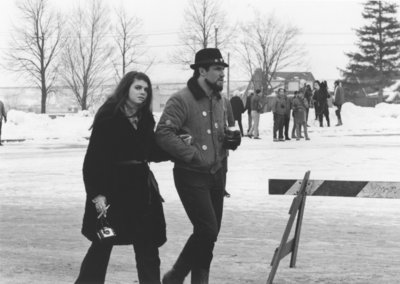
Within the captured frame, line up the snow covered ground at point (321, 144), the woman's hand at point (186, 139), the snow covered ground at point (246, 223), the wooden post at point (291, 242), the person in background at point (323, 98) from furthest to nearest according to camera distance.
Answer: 1. the person in background at point (323, 98)
2. the snow covered ground at point (321, 144)
3. the snow covered ground at point (246, 223)
4. the wooden post at point (291, 242)
5. the woman's hand at point (186, 139)

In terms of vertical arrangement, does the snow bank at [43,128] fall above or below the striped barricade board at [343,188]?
below

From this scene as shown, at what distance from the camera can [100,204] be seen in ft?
15.7

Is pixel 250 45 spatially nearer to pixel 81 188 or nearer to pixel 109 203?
pixel 81 188

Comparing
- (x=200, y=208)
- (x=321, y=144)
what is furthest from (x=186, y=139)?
(x=321, y=144)

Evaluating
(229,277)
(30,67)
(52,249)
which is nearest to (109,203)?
(229,277)

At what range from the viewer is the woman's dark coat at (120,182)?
4.85m

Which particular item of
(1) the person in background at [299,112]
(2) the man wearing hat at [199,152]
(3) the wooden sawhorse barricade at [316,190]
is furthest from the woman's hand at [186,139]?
(1) the person in background at [299,112]

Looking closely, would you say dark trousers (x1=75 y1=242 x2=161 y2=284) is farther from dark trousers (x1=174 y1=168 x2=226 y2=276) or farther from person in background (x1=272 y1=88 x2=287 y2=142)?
person in background (x1=272 y1=88 x2=287 y2=142)

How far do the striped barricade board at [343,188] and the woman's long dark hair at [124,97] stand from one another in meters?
1.51

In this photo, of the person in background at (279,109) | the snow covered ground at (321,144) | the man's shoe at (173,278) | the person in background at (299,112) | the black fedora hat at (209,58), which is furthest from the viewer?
the person in background at (299,112)

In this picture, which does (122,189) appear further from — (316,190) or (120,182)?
(316,190)

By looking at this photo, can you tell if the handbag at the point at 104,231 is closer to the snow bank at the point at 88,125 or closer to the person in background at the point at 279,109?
the person in background at the point at 279,109

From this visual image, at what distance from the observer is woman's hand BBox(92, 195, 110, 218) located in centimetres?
479

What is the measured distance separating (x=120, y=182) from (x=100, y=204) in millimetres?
199
